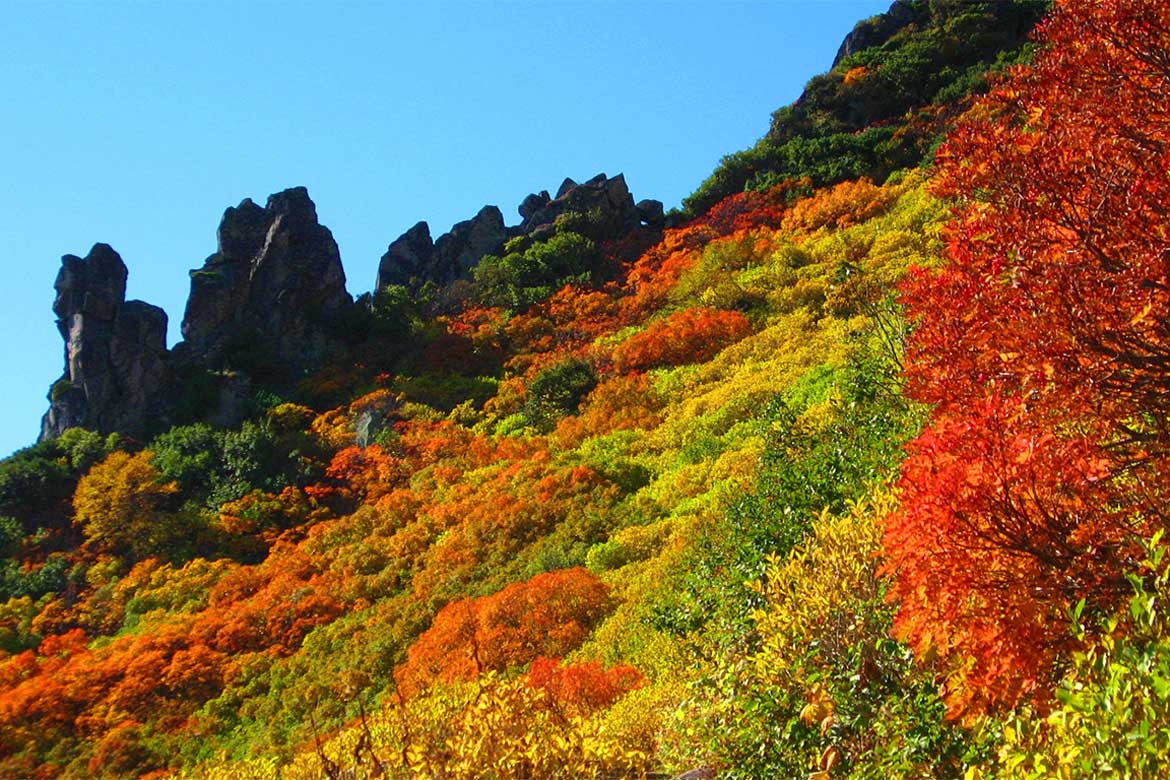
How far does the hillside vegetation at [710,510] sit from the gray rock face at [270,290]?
8.32 feet

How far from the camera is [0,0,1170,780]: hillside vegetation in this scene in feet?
15.1

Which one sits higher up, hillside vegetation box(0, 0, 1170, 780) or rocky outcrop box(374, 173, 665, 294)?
rocky outcrop box(374, 173, 665, 294)

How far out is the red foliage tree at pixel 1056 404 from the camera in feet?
14.7

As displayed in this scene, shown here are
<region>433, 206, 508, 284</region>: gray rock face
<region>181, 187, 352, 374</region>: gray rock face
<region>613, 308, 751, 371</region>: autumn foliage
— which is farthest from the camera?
<region>433, 206, 508, 284</region>: gray rock face

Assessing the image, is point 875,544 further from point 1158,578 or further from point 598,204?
point 598,204

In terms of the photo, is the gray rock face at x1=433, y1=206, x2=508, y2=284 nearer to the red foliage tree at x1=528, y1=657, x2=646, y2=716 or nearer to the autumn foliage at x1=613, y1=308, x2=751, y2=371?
the autumn foliage at x1=613, y1=308, x2=751, y2=371

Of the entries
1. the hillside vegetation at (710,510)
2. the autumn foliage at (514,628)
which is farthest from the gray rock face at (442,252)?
the autumn foliage at (514,628)

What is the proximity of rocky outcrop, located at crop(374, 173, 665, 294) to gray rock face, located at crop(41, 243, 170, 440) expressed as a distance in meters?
14.6

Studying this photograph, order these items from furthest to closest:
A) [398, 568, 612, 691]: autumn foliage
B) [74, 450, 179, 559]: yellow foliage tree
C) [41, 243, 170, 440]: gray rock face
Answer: [41, 243, 170, 440]: gray rock face
[74, 450, 179, 559]: yellow foliage tree
[398, 568, 612, 691]: autumn foliage

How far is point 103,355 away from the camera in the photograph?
35.0 metres

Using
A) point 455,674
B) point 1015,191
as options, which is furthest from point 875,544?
point 455,674

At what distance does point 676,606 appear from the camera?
39.1 ft

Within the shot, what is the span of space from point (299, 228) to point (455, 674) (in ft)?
106

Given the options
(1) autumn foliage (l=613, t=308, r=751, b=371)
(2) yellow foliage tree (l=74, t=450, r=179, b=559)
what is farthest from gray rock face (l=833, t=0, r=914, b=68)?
(2) yellow foliage tree (l=74, t=450, r=179, b=559)
